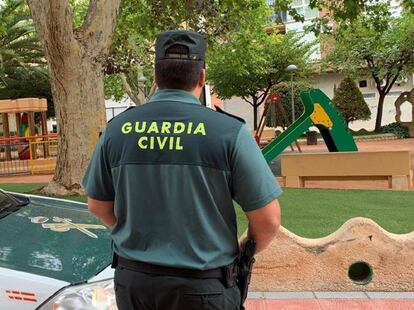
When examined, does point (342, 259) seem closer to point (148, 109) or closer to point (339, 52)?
point (148, 109)

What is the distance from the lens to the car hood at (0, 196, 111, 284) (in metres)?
2.52

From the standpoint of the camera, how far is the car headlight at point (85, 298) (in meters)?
2.36

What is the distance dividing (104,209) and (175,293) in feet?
1.68

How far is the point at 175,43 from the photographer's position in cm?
194

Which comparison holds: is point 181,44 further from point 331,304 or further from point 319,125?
point 319,125

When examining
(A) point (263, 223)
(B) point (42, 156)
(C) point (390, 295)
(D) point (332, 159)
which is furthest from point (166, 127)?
Answer: (B) point (42, 156)

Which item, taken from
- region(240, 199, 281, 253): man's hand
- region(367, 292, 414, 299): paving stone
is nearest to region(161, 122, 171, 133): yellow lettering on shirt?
region(240, 199, 281, 253): man's hand

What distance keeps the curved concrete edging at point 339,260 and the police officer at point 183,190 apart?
2.76 meters

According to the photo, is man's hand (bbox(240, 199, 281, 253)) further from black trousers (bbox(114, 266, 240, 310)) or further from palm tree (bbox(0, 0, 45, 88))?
palm tree (bbox(0, 0, 45, 88))

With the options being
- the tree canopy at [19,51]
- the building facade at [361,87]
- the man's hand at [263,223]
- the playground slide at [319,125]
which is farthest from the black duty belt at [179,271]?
the building facade at [361,87]

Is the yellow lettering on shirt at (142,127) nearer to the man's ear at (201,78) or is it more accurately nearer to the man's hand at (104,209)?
the man's ear at (201,78)

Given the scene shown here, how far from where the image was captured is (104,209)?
7.17 ft

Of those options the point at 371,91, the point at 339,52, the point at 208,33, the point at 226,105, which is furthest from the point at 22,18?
the point at 371,91

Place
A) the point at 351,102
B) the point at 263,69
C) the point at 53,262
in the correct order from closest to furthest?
1. the point at 53,262
2. the point at 351,102
3. the point at 263,69
